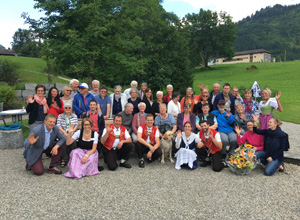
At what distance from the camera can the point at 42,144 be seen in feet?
17.6

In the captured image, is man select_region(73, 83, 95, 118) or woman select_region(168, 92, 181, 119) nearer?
man select_region(73, 83, 95, 118)

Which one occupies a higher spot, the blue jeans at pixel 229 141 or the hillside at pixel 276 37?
the hillside at pixel 276 37

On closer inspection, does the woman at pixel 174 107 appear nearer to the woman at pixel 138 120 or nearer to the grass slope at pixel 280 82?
the woman at pixel 138 120

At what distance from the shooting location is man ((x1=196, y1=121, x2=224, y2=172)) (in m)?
5.71

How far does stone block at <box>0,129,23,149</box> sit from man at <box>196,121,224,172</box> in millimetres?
6295

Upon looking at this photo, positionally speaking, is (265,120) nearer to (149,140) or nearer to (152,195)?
(149,140)

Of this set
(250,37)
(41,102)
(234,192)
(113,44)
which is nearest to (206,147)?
(234,192)

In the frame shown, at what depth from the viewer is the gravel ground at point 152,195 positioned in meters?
3.69

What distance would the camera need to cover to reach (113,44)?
13.1 meters

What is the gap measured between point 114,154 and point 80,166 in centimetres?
99

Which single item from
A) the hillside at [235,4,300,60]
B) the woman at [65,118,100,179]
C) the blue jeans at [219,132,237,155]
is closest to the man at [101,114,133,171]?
the woman at [65,118,100,179]

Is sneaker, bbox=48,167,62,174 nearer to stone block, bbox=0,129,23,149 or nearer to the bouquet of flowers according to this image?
stone block, bbox=0,129,23,149

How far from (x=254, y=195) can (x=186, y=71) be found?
1994 cm

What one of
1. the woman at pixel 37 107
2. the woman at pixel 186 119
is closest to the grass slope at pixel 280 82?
the woman at pixel 186 119
